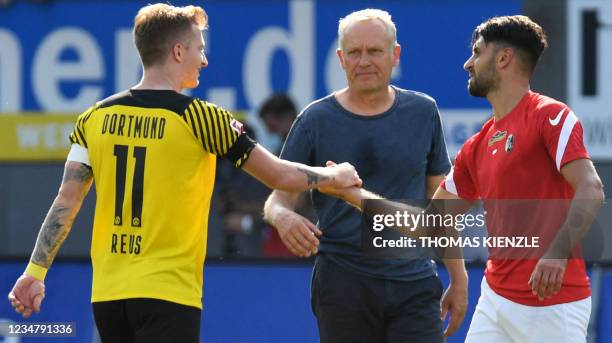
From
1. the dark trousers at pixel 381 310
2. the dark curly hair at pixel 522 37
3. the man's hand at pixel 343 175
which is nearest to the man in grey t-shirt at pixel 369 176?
the dark trousers at pixel 381 310

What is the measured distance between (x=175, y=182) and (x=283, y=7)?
12.4ft

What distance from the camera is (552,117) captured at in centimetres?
525

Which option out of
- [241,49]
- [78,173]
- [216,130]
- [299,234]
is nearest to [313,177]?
[299,234]

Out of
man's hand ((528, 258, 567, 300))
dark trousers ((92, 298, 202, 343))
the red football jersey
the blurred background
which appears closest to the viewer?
dark trousers ((92, 298, 202, 343))

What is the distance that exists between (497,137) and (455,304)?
898 mm

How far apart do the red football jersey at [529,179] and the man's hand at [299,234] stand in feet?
2.62

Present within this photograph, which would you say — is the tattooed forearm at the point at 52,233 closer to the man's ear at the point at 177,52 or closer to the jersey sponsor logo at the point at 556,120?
the man's ear at the point at 177,52

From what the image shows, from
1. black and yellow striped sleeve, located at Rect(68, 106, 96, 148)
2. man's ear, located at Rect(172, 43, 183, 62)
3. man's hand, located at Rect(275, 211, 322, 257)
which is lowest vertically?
man's hand, located at Rect(275, 211, 322, 257)

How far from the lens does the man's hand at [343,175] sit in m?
5.34

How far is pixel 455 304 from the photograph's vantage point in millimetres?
5965

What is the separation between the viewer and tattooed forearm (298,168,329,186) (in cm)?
529

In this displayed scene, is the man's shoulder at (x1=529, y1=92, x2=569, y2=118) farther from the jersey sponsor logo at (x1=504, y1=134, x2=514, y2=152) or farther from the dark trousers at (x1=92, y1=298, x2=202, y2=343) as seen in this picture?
the dark trousers at (x1=92, y1=298, x2=202, y2=343)

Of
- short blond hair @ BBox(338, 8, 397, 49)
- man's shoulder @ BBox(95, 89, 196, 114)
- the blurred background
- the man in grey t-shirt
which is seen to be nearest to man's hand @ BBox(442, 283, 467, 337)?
the man in grey t-shirt

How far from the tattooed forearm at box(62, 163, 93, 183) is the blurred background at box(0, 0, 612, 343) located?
3219mm
